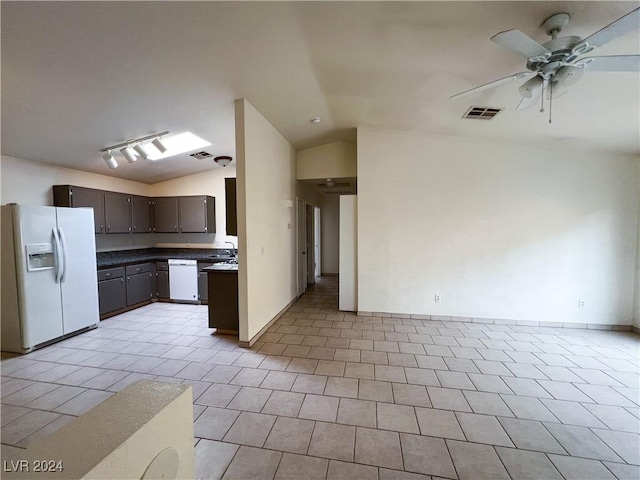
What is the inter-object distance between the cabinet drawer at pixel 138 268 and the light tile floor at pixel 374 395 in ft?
4.07

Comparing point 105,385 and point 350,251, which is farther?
point 350,251

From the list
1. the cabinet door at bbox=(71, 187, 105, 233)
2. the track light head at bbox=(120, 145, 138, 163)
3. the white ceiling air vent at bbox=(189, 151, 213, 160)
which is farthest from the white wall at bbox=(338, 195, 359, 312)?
the cabinet door at bbox=(71, 187, 105, 233)

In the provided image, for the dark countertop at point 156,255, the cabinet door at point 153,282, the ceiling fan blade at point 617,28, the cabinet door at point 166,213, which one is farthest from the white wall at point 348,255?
the cabinet door at point 153,282

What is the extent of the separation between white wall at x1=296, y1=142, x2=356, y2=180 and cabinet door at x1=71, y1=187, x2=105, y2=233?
3.52 metres

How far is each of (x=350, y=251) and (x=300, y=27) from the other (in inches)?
135

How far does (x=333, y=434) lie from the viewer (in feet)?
6.70

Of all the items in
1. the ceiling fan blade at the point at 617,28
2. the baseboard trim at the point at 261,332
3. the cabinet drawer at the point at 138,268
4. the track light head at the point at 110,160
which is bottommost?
the baseboard trim at the point at 261,332

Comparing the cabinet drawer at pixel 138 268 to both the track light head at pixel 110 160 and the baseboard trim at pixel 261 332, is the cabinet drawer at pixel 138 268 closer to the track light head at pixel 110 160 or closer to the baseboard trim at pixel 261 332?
the track light head at pixel 110 160

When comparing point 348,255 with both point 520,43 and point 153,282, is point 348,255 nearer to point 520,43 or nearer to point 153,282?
point 520,43

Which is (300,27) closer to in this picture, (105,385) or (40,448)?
(40,448)

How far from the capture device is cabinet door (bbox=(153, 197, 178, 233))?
5.91 metres

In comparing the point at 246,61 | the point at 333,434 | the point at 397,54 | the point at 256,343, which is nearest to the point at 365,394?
the point at 333,434

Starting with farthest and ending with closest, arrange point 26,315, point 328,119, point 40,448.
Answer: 1. point 328,119
2. point 26,315
3. point 40,448

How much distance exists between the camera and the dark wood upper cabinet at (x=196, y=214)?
228 inches
